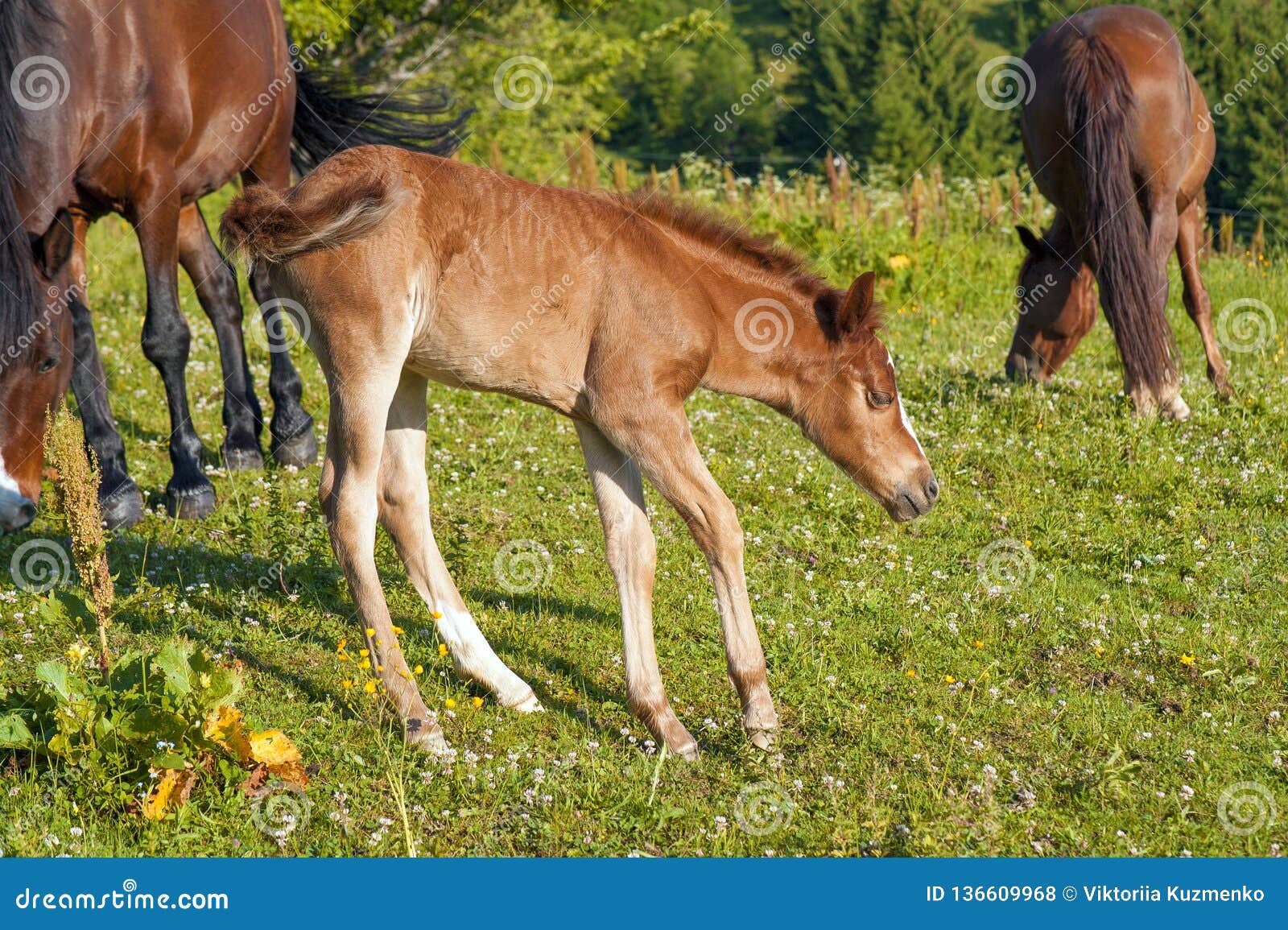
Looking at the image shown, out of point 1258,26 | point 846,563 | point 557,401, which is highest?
point 1258,26

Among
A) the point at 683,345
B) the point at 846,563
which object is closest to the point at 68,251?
the point at 683,345

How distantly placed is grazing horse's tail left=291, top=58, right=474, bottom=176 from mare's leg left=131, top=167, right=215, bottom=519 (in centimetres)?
229

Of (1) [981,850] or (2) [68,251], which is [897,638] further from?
(2) [68,251]

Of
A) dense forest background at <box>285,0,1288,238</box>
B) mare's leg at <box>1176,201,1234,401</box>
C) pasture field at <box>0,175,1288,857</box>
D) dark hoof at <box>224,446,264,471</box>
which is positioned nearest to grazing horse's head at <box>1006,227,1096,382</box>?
pasture field at <box>0,175,1288,857</box>

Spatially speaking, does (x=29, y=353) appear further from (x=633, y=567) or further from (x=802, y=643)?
(x=802, y=643)

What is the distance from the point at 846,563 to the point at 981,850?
2550 millimetres

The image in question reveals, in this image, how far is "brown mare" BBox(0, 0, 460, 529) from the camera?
20.2ft

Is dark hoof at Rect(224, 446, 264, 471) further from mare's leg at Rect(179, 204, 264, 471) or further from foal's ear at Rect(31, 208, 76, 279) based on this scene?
foal's ear at Rect(31, 208, 76, 279)

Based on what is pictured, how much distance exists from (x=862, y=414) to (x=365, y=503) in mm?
2059

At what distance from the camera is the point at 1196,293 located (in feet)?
31.2

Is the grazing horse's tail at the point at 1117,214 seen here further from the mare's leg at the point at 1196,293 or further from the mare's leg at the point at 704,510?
the mare's leg at the point at 704,510

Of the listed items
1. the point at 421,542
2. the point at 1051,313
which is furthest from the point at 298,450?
the point at 1051,313

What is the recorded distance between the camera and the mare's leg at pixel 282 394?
8.12 metres

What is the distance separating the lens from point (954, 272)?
523 inches
